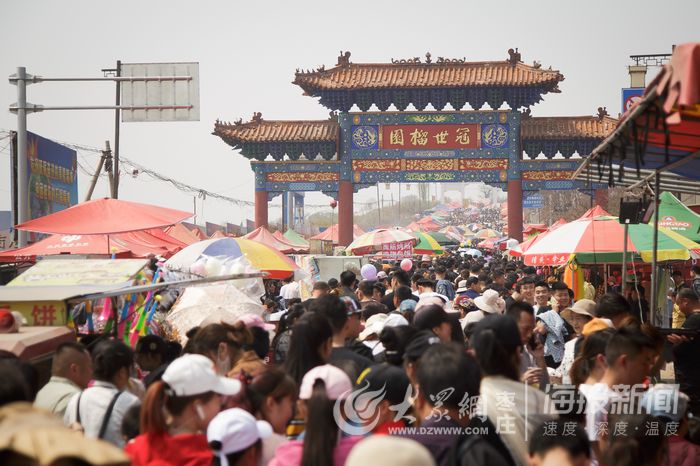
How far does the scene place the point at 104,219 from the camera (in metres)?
10.1

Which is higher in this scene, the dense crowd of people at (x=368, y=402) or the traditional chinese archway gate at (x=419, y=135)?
the traditional chinese archway gate at (x=419, y=135)

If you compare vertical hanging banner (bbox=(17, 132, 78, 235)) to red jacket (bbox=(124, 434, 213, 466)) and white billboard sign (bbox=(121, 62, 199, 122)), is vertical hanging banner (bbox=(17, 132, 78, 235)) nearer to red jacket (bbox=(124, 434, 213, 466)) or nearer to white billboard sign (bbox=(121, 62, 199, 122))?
white billboard sign (bbox=(121, 62, 199, 122))

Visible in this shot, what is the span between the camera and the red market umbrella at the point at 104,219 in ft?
32.4

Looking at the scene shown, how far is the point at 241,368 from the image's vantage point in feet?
16.9

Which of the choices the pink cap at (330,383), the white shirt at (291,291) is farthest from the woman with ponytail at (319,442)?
the white shirt at (291,291)

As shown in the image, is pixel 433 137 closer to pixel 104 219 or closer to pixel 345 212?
pixel 345 212

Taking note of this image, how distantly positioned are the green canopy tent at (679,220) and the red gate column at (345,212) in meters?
18.3

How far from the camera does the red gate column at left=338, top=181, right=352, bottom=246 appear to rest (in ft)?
105

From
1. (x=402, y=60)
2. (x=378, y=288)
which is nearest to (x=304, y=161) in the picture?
(x=402, y=60)

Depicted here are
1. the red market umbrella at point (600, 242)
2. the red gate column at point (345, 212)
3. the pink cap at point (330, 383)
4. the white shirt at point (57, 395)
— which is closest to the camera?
the pink cap at point (330, 383)

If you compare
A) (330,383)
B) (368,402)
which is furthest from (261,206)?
(330,383)

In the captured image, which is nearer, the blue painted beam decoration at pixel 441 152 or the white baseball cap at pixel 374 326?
the white baseball cap at pixel 374 326

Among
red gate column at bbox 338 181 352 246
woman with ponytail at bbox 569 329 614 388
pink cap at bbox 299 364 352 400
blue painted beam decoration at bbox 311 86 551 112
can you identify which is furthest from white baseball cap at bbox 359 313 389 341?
blue painted beam decoration at bbox 311 86 551 112

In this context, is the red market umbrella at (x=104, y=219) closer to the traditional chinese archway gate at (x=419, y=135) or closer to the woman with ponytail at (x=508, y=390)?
the woman with ponytail at (x=508, y=390)
